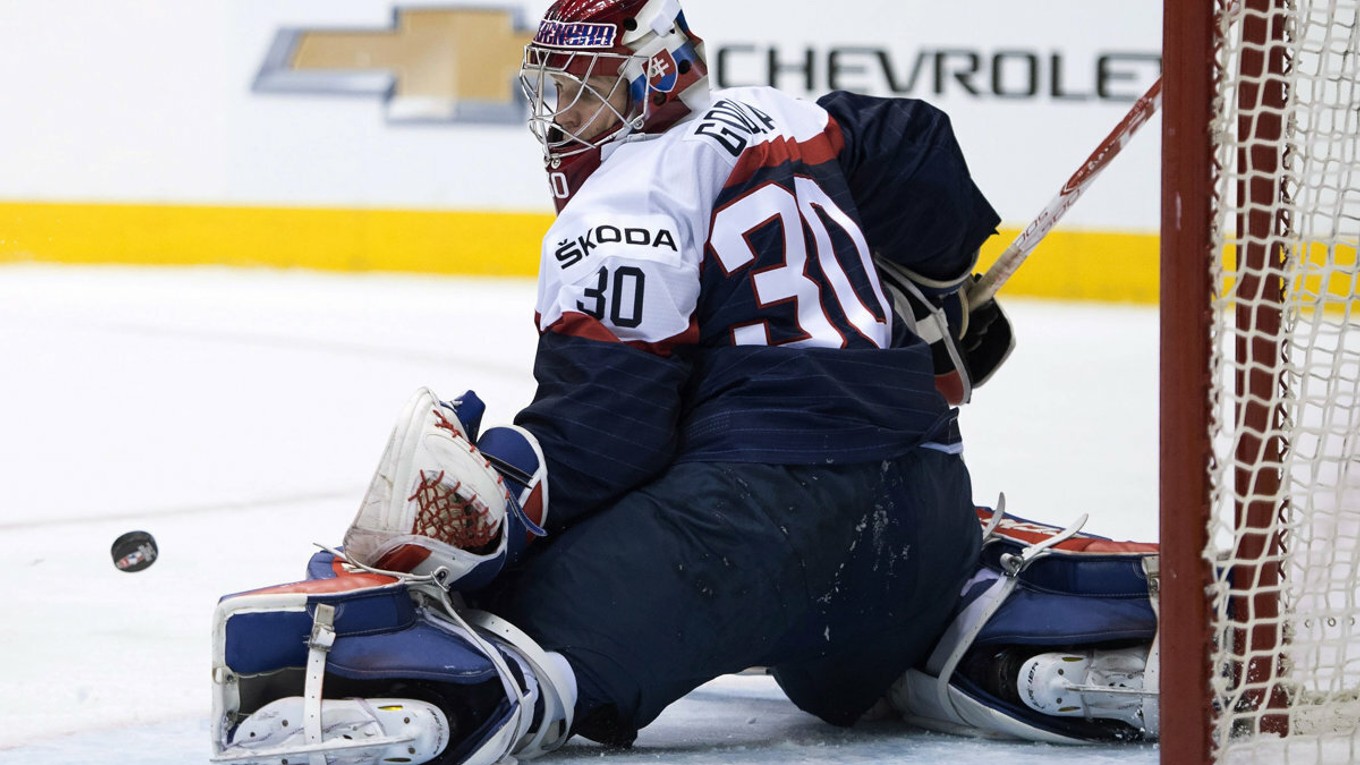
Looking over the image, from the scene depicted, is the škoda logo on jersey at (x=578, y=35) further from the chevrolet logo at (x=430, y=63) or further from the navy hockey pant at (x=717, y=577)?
the chevrolet logo at (x=430, y=63)

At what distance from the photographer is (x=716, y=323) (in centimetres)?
186

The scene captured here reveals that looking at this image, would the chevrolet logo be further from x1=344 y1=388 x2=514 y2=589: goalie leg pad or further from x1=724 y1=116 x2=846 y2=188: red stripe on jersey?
x1=344 y1=388 x2=514 y2=589: goalie leg pad

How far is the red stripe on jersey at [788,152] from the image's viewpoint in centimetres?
188

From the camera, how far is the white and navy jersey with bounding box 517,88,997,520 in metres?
1.79

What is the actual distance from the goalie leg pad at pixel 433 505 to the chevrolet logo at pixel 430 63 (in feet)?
16.8

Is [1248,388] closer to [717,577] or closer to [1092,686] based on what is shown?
[1092,686]

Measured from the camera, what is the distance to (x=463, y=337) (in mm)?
5359

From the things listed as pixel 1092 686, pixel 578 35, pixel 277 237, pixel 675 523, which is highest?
pixel 578 35

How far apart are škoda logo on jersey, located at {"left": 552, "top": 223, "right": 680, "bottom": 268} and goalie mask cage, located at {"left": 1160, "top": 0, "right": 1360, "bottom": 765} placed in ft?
1.55

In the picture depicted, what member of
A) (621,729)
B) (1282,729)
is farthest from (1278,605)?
(621,729)

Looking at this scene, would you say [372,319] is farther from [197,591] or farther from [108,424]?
[197,591]

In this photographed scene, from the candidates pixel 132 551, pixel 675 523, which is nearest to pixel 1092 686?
pixel 675 523

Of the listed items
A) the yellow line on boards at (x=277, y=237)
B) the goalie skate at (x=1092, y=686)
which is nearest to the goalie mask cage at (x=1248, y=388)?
the goalie skate at (x=1092, y=686)

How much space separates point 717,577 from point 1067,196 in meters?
0.80
